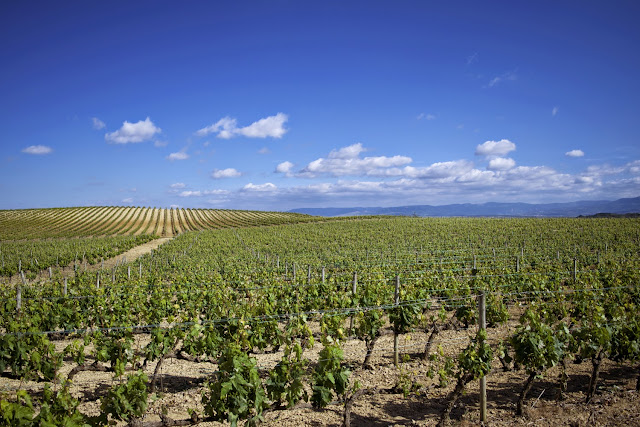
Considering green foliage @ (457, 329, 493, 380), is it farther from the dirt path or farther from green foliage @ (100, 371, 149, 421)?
the dirt path

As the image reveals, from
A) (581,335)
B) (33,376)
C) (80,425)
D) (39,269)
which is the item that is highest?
(581,335)

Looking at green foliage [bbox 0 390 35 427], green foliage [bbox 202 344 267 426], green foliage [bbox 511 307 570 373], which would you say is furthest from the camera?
green foliage [bbox 511 307 570 373]

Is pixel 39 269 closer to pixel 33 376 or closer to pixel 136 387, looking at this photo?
pixel 33 376

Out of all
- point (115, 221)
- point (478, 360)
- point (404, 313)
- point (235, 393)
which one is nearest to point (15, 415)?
point (235, 393)

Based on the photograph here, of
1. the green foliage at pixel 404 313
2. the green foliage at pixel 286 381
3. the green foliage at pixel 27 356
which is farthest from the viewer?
the green foliage at pixel 404 313

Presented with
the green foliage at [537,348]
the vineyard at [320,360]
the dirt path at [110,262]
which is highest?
the green foliage at [537,348]

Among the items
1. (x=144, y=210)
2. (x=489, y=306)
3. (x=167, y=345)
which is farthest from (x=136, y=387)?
(x=144, y=210)

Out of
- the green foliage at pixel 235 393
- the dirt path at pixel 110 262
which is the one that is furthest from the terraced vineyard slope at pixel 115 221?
the green foliage at pixel 235 393

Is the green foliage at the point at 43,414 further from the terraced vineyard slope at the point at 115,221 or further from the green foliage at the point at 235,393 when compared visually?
the terraced vineyard slope at the point at 115,221

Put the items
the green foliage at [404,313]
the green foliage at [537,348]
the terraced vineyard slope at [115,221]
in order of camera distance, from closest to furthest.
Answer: the green foliage at [537,348]
the green foliage at [404,313]
the terraced vineyard slope at [115,221]

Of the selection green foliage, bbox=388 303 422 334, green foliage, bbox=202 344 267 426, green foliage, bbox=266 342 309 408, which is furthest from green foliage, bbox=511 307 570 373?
green foliage, bbox=202 344 267 426

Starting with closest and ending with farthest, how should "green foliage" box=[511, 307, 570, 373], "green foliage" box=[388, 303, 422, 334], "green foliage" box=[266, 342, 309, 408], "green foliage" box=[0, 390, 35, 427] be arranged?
"green foliage" box=[0, 390, 35, 427], "green foliage" box=[266, 342, 309, 408], "green foliage" box=[511, 307, 570, 373], "green foliage" box=[388, 303, 422, 334]

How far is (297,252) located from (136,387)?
24.5m

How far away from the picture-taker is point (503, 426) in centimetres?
489
